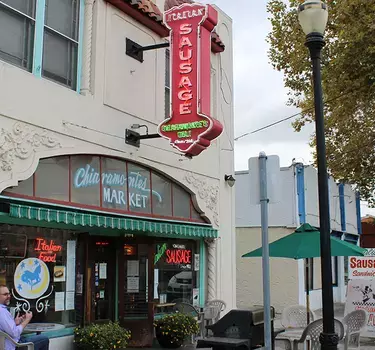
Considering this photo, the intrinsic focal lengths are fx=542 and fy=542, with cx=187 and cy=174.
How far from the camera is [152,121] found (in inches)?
439

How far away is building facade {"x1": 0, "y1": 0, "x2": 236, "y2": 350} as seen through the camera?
27.2 ft

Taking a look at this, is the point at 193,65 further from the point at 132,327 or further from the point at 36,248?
the point at 132,327

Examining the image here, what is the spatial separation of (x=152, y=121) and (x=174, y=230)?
2281mm

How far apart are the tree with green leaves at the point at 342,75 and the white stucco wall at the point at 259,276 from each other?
4050 millimetres

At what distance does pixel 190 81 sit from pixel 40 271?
4.15 metres

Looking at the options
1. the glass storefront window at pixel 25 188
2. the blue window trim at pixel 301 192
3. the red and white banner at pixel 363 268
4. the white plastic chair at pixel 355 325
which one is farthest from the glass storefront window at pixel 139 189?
the blue window trim at pixel 301 192

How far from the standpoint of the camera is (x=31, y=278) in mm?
8609

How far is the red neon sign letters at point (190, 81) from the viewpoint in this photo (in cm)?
956

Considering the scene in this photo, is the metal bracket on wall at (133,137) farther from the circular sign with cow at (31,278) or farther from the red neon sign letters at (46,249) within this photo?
the circular sign with cow at (31,278)

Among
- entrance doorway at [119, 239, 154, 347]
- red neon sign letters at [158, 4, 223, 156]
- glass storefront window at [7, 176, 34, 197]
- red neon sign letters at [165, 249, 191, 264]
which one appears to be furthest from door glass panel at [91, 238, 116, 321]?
red neon sign letters at [158, 4, 223, 156]

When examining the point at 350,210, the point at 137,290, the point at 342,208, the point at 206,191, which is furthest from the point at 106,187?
the point at 350,210

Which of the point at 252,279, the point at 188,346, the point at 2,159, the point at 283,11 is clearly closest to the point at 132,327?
the point at 188,346

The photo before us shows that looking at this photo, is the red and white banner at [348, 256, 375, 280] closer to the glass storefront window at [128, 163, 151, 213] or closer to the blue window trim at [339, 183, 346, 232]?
the glass storefront window at [128, 163, 151, 213]

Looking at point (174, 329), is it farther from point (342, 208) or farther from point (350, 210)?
point (350, 210)
